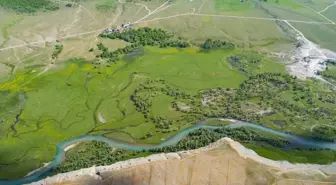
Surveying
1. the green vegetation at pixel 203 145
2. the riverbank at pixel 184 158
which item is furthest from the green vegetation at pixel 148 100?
the riverbank at pixel 184 158

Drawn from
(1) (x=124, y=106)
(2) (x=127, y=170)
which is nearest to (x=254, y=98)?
(1) (x=124, y=106)

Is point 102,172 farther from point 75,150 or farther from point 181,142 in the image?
point 181,142

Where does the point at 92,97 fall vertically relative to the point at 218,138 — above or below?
above

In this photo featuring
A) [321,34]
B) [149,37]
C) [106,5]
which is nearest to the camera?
[149,37]

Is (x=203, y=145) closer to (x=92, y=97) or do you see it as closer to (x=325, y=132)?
(x=325, y=132)

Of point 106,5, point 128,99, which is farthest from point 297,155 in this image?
point 106,5

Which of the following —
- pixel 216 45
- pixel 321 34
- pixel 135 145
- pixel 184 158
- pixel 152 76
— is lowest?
pixel 135 145

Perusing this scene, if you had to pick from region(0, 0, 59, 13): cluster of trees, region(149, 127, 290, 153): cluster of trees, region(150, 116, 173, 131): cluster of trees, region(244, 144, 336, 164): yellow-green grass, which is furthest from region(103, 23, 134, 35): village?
region(244, 144, 336, 164): yellow-green grass

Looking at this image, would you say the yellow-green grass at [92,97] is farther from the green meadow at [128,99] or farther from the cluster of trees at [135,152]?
the cluster of trees at [135,152]
